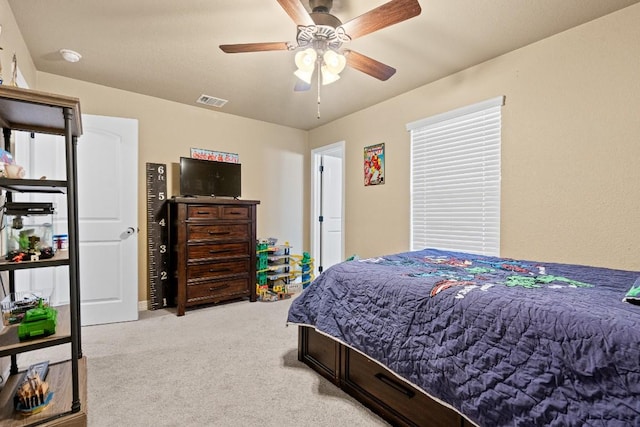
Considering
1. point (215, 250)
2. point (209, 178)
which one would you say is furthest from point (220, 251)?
point (209, 178)

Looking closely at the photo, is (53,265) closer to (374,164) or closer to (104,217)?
(104,217)

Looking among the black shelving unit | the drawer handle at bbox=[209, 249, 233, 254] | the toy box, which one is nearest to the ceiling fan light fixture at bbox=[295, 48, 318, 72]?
the black shelving unit

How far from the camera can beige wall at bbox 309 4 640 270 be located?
1991 millimetres

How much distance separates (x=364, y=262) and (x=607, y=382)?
1.35 m

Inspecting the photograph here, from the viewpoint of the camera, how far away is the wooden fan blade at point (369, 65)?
6.65ft

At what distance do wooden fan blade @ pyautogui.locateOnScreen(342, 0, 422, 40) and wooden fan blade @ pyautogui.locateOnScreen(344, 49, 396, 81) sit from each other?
0.69 ft

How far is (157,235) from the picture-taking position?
11.7ft

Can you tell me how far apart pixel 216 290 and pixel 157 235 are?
0.94 m

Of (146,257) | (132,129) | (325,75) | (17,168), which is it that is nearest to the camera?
(17,168)

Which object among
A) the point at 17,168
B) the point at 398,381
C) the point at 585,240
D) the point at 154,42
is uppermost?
the point at 154,42

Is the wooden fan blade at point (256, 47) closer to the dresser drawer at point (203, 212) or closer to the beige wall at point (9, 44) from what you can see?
the beige wall at point (9, 44)

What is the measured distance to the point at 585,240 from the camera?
7.08 feet

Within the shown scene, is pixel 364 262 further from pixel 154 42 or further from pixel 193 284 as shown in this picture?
pixel 154 42

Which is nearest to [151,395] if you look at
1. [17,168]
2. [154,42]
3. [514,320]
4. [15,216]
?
[15,216]
